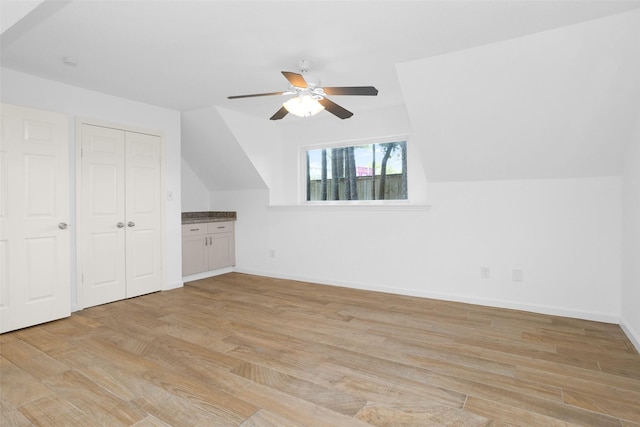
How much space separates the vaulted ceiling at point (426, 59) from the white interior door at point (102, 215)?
60 cm

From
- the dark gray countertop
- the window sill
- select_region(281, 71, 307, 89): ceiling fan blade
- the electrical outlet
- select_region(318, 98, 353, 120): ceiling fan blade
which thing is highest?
select_region(281, 71, 307, 89): ceiling fan blade

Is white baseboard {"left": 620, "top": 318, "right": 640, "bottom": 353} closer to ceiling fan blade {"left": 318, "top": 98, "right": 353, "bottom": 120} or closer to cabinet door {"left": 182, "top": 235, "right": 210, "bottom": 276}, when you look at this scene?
ceiling fan blade {"left": 318, "top": 98, "right": 353, "bottom": 120}

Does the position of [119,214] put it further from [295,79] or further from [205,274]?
[295,79]

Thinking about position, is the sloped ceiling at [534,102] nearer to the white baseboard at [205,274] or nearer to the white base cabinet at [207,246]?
the white base cabinet at [207,246]

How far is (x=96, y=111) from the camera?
3812mm

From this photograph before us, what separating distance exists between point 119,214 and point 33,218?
0.87 metres

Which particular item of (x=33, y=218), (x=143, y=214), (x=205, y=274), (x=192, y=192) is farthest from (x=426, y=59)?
(x=192, y=192)

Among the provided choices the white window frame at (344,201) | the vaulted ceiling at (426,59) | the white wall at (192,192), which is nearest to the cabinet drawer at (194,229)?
the white wall at (192,192)

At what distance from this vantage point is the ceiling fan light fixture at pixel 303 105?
2820mm

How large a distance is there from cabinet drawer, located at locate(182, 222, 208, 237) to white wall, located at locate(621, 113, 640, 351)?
16.0 feet

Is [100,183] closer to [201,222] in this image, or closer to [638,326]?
[201,222]

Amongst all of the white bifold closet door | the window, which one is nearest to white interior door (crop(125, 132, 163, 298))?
the white bifold closet door

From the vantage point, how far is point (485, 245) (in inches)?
150

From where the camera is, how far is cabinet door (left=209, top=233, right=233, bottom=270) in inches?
212
